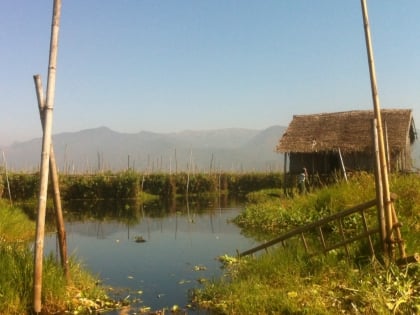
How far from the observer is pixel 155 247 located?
43.2 feet

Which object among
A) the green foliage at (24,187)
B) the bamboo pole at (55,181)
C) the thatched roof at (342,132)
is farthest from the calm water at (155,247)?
the green foliage at (24,187)

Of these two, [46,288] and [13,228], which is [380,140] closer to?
[46,288]

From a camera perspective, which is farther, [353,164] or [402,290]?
[353,164]

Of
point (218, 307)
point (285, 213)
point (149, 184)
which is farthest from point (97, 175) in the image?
point (218, 307)

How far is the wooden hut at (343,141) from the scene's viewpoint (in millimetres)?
23719

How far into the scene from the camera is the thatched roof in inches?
938

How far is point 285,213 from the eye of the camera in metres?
14.4

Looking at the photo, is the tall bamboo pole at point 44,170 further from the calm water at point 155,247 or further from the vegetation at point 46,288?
the calm water at point 155,247

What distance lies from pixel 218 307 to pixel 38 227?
2766mm

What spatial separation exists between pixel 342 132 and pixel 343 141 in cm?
102

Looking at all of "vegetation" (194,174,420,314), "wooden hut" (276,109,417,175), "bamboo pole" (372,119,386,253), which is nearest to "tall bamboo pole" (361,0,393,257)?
"bamboo pole" (372,119,386,253)

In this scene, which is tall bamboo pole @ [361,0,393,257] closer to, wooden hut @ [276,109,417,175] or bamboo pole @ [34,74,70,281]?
bamboo pole @ [34,74,70,281]

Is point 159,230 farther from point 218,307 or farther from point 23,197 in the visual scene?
point 23,197

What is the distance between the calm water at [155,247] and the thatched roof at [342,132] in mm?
5370
